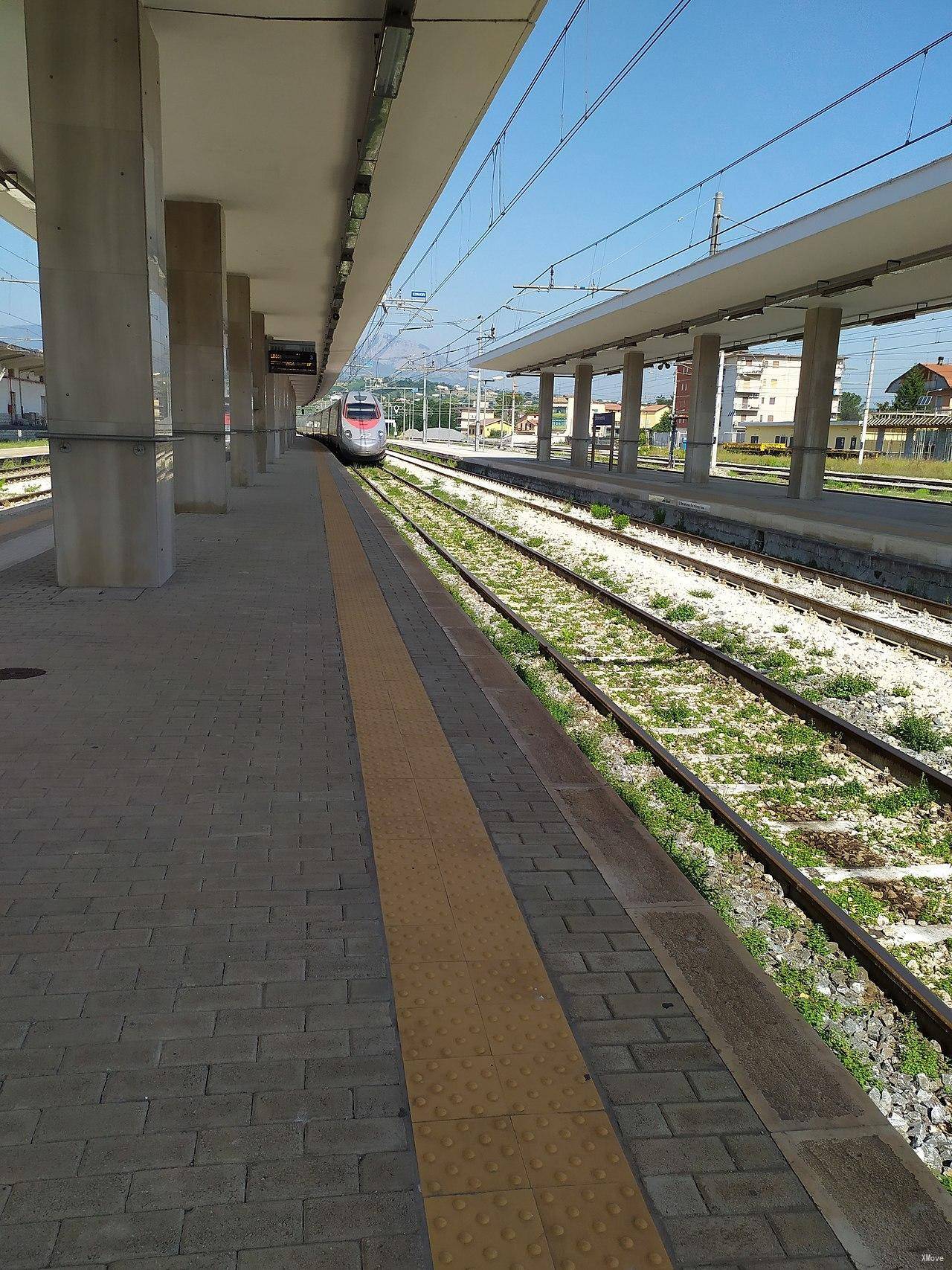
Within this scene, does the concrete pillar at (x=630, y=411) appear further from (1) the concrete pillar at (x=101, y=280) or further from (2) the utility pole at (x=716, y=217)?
(1) the concrete pillar at (x=101, y=280)

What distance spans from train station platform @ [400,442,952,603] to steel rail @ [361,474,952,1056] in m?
8.51

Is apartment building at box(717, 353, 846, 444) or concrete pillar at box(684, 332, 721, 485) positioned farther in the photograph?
apartment building at box(717, 353, 846, 444)

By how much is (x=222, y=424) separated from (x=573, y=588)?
8595 mm

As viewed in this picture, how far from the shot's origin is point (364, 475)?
114 feet

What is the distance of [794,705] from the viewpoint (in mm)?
6996

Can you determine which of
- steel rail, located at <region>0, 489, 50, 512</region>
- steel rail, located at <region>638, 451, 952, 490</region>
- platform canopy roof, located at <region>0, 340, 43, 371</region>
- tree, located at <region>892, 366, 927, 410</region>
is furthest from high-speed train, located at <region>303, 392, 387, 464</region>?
tree, located at <region>892, 366, 927, 410</region>

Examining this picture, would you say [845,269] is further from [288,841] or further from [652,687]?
[288,841]

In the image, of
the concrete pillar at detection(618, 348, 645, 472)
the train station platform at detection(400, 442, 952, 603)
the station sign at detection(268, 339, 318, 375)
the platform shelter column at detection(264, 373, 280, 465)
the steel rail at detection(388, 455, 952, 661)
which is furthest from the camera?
the platform shelter column at detection(264, 373, 280, 465)

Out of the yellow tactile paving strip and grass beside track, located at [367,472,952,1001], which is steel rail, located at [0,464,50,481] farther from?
the yellow tactile paving strip

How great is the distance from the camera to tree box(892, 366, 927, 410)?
84.3 meters

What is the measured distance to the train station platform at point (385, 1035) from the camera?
2170mm

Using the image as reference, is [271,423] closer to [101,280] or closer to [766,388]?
[101,280]

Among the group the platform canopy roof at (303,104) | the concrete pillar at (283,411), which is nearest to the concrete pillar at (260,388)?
the platform canopy roof at (303,104)

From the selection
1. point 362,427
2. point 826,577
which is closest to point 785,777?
point 826,577
